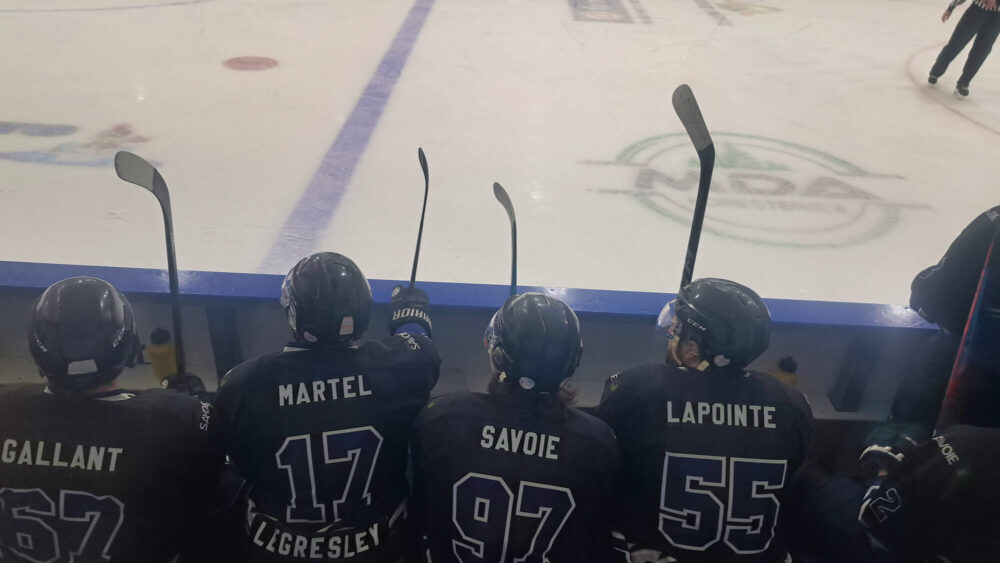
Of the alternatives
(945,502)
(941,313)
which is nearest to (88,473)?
(945,502)

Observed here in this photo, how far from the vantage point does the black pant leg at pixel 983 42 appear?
4.35m

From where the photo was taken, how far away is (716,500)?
1.28 m

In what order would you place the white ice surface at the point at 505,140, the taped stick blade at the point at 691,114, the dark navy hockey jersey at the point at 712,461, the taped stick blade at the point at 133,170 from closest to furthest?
the dark navy hockey jersey at the point at 712,461 → the taped stick blade at the point at 133,170 → the taped stick blade at the point at 691,114 → the white ice surface at the point at 505,140

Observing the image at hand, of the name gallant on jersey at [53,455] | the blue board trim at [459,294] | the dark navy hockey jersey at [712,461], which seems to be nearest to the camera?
the name gallant on jersey at [53,455]

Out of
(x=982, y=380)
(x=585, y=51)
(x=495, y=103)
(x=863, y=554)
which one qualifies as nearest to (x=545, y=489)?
(x=863, y=554)

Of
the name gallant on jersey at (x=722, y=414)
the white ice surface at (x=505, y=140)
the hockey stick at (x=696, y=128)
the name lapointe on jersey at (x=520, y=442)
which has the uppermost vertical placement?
the hockey stick at (x=696, y=128)

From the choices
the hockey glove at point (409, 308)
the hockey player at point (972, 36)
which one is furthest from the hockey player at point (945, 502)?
the hockey player at point (972, 36)

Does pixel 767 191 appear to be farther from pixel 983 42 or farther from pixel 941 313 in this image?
pixel 983 42

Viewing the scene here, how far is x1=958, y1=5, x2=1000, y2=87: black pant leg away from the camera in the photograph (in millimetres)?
4348

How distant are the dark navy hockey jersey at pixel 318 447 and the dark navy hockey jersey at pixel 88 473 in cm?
12

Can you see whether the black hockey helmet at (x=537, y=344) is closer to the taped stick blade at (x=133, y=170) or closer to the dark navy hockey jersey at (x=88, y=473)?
the dark navy hockey jersey at (x=88, y=473)

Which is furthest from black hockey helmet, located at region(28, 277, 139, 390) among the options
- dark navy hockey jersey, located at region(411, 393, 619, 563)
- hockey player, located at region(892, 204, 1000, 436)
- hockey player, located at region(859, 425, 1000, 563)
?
hockey player, located at region(892, 204, 1000, 436)

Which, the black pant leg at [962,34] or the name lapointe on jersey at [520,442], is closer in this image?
the name lapointe on jersey at [520,442]

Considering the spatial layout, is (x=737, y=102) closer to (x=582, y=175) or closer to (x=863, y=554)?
(x=582, y=175)
